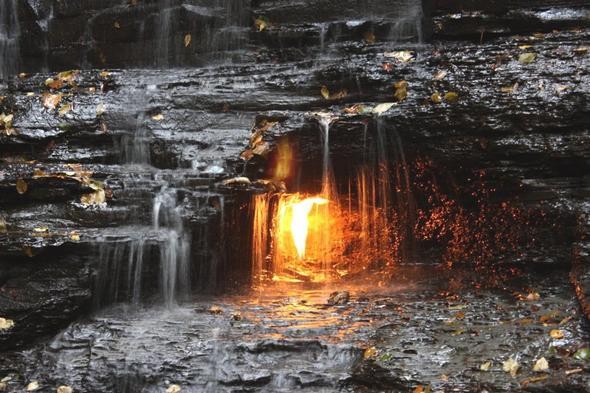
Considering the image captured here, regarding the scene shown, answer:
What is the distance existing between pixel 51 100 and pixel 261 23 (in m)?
3.43

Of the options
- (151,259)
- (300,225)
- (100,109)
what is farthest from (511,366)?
(100,109)

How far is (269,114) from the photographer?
7.09 metres

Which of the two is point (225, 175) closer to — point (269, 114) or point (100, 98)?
point (269, 114)

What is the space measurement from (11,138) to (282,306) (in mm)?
4097

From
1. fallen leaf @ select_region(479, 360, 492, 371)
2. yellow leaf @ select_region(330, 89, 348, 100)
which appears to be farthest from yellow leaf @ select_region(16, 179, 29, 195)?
fallen leaf @ select_region(479, 360, 492, 371)

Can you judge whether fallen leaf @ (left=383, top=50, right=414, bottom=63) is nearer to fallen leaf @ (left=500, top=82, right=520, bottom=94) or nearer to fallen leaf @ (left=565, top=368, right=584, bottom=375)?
fallen leaf @ (left=500, top=82, right=520, bottom=94)

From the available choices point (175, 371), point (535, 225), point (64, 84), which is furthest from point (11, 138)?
point (535, 225)

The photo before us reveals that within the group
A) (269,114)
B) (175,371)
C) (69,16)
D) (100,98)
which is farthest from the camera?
(69,16)

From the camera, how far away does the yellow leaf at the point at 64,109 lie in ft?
24.6

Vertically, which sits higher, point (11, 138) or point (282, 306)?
point (11, 138)

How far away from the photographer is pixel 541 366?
439cm

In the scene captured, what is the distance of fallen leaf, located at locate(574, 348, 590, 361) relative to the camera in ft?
14.5

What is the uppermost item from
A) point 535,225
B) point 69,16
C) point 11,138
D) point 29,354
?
point 69,16

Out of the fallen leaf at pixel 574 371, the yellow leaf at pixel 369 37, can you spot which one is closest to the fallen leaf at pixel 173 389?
the fallen leaf at pixel 574 371
